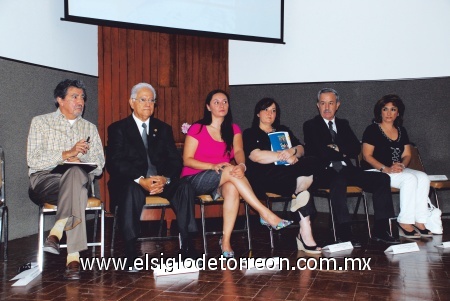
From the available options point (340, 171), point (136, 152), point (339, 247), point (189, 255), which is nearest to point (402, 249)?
point (339, 247)

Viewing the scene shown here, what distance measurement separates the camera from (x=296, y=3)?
20.8 feet

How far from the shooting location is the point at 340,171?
4.48 metres

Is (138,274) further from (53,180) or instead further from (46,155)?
(46,155)

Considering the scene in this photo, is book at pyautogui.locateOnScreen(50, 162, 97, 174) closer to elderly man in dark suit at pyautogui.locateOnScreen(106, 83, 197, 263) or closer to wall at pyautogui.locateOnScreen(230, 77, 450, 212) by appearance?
elderly man in dark suit at pyautogui.locateOnScreen(106, 83, 197, 263)

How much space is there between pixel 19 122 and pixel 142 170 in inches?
64.3

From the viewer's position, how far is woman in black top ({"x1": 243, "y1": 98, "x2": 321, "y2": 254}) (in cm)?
399

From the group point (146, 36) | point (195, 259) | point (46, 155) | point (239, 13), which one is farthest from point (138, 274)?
point (239, 13)

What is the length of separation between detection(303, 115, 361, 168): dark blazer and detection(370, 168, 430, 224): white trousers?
46 centimetres

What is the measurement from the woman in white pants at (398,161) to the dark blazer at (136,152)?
2.07 m

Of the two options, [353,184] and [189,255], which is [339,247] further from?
[189,255]

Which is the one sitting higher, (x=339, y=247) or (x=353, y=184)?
(x=353, y=184)

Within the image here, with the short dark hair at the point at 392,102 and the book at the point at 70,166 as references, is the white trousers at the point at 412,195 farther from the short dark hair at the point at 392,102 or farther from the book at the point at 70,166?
the book at the point at 70,166

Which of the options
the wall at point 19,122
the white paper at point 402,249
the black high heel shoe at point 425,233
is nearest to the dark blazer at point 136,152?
the wall at point 19,122

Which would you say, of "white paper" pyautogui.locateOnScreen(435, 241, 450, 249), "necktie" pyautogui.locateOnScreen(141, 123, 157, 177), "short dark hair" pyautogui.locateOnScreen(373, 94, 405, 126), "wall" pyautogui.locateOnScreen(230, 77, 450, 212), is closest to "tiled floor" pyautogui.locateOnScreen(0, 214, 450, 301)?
"white paper" pyautogui.locateOnScreen(435, 241, 450, 249)
